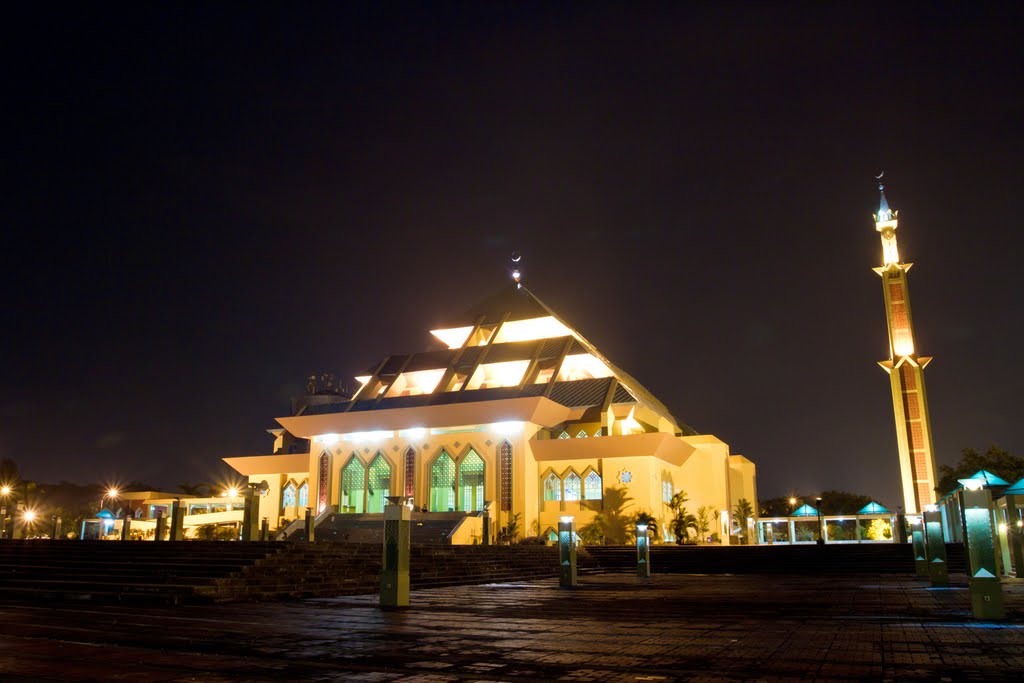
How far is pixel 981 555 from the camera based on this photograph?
8219 mm

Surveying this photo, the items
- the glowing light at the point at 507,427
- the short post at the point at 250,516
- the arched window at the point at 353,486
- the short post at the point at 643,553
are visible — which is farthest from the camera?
the arched window at the point at 353,486

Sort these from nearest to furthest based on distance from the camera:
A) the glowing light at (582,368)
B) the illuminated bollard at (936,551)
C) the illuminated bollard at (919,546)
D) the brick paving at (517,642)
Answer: the brick paving at (517,642), the illuminated bollard at (936,551), the illuminated bollard at (919,546), the glowing light at (582,368)

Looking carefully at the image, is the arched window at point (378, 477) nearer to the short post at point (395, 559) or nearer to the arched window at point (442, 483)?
the arched window at point (442, 483)

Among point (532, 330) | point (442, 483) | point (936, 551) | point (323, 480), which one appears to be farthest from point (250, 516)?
point (532, 330)

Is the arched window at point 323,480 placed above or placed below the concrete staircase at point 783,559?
above

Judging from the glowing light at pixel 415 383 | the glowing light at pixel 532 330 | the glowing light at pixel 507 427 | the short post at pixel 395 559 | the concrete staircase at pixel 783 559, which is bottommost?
the concrete staircase at pixel 783 559

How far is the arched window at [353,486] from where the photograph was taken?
3678 cm

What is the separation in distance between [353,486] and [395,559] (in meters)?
27.2

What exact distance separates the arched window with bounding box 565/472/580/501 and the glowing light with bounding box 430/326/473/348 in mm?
12018

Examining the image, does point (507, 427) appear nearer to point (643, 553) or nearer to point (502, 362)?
point (502, 362)

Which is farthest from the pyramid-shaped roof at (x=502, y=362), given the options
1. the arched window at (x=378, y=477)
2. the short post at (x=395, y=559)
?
the short post at (x=395, y=559)

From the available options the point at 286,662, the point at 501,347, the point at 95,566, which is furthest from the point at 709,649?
the point at 501,347

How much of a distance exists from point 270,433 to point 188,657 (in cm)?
4661

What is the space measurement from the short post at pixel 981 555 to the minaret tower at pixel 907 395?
33947 millimetres
